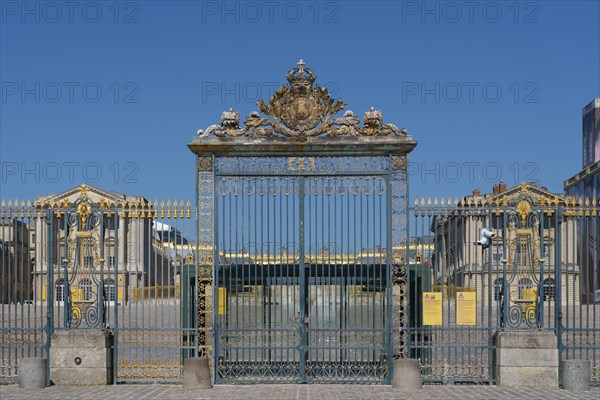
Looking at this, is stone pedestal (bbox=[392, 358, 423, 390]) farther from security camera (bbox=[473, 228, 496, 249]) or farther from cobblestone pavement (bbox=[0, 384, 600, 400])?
security camera (bbox=[473, 228, 496, 249])

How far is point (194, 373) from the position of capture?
1468 cm

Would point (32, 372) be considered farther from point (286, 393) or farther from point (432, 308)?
point (432, 308)

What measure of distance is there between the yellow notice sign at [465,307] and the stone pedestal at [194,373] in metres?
4.65

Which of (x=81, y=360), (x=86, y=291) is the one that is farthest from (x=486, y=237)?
(x=81, y=360)

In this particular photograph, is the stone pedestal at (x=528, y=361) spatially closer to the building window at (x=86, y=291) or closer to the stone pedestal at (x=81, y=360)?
the stone pedestal at (x=81, y=360)

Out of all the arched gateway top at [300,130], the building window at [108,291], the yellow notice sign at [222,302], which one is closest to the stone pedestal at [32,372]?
the building window at [108,291]

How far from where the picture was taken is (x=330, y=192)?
1555cm

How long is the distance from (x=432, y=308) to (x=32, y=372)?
23.8ft

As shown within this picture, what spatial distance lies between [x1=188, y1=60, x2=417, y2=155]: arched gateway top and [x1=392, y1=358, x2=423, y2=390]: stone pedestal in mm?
3837

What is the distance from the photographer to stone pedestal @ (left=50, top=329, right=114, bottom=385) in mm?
15273

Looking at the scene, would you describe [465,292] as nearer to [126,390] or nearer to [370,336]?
[370,336]

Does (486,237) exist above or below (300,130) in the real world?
below

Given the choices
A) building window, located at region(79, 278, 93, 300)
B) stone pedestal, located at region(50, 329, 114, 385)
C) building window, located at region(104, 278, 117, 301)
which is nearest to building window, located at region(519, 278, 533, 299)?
building window, located at region(104, 278, 117, 301)

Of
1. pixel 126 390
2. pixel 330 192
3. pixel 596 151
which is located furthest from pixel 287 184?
pixel 596 151
